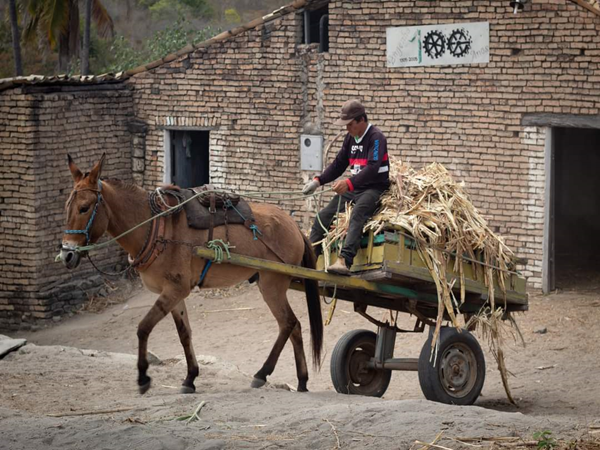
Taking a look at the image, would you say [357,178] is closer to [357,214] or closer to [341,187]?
[341,187]

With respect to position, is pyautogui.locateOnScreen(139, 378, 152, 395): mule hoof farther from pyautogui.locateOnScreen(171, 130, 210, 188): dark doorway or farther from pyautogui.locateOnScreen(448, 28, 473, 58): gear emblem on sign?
pyautogui.locateOnScreen(171, 130, 210, 188): dark doorway

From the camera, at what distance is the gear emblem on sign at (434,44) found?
1437 centimetres

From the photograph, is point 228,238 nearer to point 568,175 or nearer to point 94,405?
point 94,405

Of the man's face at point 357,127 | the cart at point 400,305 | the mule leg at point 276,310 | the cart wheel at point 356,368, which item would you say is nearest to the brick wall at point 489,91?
the cart at point 400,305

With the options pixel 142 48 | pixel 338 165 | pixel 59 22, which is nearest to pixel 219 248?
pixel 338 165

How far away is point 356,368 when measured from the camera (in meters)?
10.2

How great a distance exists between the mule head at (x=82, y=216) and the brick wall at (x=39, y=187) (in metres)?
6.51

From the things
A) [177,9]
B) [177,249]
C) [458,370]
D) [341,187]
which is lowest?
[458,370]

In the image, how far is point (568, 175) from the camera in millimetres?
19922

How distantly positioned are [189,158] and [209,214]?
7.90 metres

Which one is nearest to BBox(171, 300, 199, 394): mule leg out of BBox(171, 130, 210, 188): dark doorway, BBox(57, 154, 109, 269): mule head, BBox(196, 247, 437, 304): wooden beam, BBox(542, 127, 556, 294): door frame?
BBox(196, 247, 437, 304): wooden beam

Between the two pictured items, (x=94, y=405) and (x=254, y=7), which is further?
(x=254, y=7)

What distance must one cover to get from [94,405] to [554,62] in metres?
8.13

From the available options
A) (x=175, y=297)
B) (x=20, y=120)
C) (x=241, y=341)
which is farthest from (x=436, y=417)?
(x=20, y=120)
